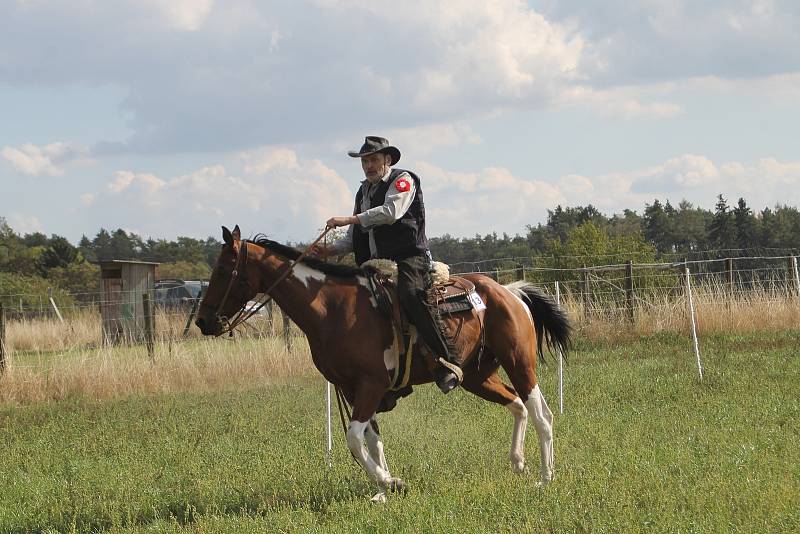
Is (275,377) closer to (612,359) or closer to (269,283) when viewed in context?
(612,359)

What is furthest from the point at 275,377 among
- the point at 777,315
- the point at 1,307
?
the point at 777,315

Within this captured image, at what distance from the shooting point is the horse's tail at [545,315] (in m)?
9.96

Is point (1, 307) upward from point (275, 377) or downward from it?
upward

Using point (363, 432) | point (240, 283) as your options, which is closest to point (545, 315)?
point (363, 432)

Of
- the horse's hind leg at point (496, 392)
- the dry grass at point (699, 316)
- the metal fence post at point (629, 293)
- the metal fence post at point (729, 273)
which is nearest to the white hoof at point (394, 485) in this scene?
the horse's hind leg at point (496, 392)

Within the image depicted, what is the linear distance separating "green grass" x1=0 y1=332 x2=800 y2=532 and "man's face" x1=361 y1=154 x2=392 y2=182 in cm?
273

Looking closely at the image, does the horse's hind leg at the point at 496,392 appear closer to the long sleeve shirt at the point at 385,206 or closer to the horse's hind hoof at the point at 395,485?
the horse's hind hoof at the point at 395,485

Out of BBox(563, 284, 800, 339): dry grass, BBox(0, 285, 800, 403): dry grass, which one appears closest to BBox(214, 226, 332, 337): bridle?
BBox(0, 285, 800, 403): dry grass

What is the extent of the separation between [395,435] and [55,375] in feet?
25.6

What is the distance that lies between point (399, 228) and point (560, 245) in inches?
1388

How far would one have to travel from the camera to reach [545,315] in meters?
10.0

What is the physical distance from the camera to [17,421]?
14.4 meters

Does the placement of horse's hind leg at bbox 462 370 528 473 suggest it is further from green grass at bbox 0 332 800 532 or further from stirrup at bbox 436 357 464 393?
stirrup at bbox 436 357 464 393

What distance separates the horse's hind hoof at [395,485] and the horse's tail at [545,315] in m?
2.39
